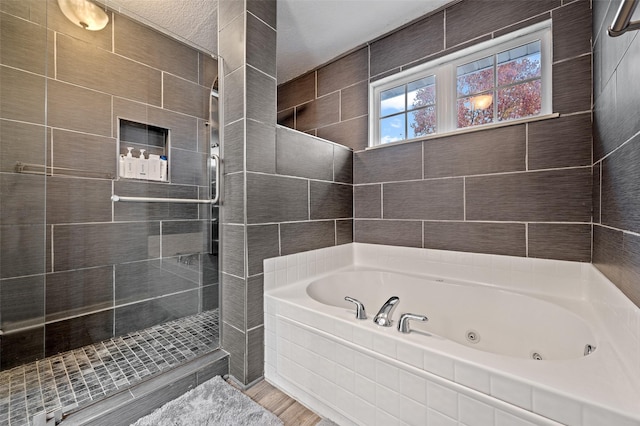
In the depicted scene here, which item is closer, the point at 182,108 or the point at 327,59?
the point at 182,108

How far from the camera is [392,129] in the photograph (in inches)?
88.7

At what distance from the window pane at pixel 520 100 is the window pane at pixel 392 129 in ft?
2.22

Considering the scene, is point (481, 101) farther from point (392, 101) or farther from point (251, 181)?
point (251, 181)

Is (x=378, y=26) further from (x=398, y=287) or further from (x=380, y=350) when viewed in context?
(x=380, y=350)

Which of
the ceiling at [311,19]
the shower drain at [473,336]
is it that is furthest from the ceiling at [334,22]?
the shower drain at [473,336]

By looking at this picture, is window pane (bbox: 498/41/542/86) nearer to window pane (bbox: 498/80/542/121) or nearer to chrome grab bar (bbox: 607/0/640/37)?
window pane (bbox: 498/80/542/121)

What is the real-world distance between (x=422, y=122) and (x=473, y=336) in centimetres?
157

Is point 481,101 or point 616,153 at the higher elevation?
point 481,101

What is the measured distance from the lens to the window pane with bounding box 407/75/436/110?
6.75 feet


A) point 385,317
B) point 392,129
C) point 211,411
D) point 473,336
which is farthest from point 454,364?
point 392,129

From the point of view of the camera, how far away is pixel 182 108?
6.65 feet

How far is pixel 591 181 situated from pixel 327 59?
222 centimetres

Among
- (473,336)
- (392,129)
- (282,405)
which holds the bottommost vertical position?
(282,405)

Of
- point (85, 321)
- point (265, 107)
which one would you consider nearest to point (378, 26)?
point (265, 107)
